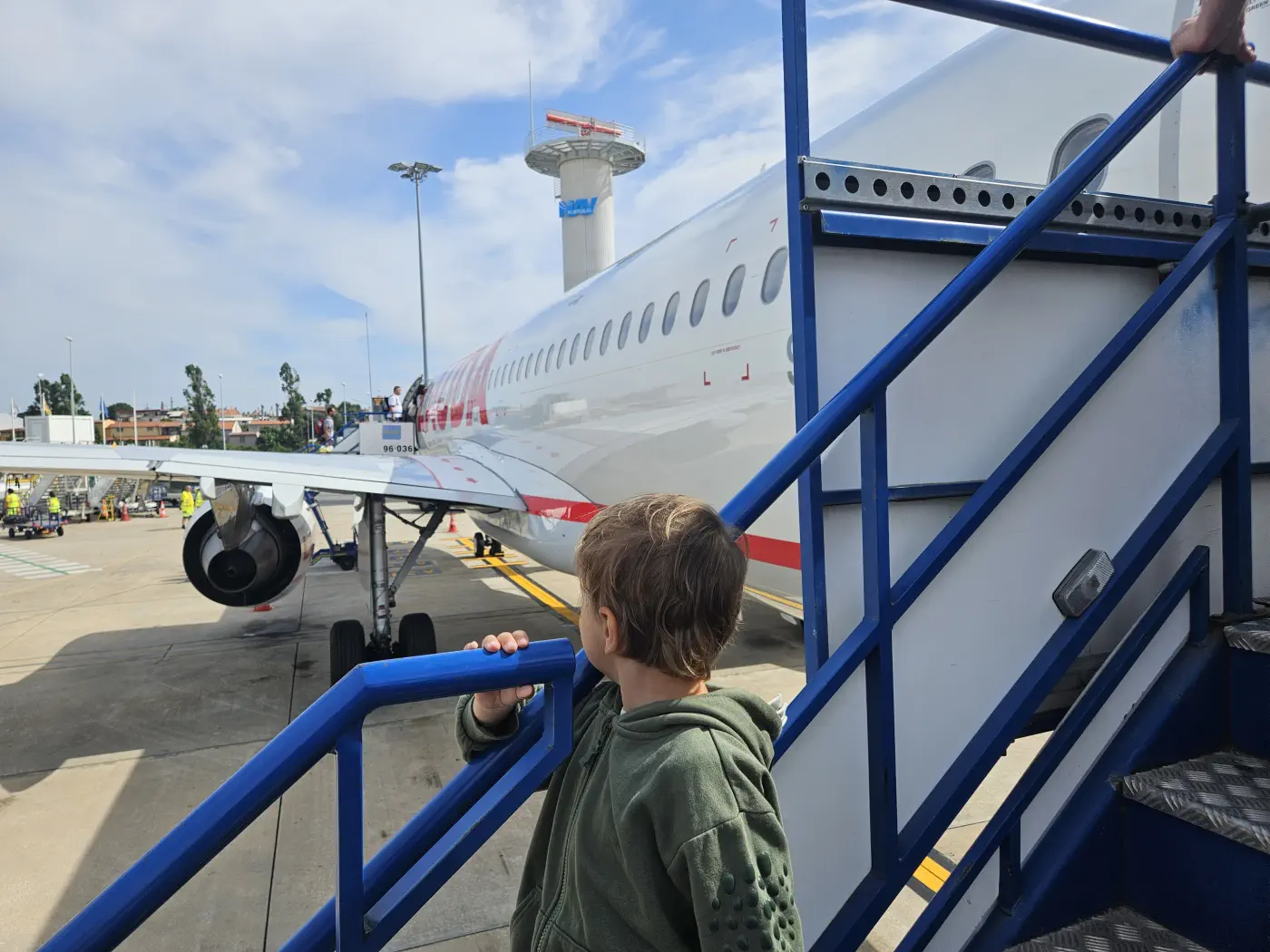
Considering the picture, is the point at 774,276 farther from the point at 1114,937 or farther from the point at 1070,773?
the point at 1114,937

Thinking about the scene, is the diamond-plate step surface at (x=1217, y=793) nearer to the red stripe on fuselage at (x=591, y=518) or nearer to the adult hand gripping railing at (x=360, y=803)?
the adult hand gripping railing at (x=360, y=803)

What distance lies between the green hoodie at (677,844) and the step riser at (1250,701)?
60.2 inches

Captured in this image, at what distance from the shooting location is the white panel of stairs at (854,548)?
76.2 inches

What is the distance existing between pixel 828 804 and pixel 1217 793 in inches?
35.0

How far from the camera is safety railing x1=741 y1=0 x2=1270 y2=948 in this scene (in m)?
1.78

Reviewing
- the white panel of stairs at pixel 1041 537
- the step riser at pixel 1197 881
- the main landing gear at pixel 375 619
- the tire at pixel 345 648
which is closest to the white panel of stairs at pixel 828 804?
the white panel of stairs at pixel 1041 537

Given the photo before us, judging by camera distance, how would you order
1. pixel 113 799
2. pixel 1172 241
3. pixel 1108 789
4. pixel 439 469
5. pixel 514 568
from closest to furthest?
pixel 1108 789 → pixel 1172 241 → pixel 113 799 → pixel 439 469 → pixel 514 568

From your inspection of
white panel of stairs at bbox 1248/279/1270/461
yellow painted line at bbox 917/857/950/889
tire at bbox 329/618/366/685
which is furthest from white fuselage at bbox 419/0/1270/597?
tire at bbox 329/618/366/685

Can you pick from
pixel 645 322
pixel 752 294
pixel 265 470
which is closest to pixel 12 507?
pixel 265 470

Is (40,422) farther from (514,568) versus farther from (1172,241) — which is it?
(1172,241)

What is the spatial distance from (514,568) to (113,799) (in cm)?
1039

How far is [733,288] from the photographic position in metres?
4.83

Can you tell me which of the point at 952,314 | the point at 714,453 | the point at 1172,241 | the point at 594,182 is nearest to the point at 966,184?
the point at 952,314

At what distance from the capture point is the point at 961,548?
2.02 metres
